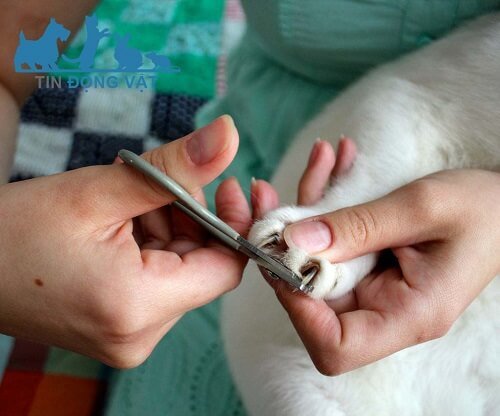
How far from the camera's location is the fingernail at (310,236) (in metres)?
0.37

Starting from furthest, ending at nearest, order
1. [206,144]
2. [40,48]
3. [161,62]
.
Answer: [161,62], [40,48], [206,144]

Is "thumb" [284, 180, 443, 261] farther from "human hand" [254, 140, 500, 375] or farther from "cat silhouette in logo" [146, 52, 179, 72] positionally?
"cat silhouette in logo" [146, 52, 179, 72]

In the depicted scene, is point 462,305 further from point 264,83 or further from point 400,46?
point 264,83

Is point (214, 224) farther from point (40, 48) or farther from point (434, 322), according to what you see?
point (40, 48)

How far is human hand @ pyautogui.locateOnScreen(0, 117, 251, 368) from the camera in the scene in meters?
0.38

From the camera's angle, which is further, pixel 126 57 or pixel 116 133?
pixel 116 133

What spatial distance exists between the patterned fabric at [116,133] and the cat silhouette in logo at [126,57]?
0.03 metres

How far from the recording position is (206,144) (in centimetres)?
36

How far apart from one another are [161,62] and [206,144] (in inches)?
22.4

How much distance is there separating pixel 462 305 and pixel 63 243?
0.29 m

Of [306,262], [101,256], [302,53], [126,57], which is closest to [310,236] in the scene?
[306,262]

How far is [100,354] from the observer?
44cm

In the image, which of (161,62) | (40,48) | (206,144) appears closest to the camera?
(206,144)

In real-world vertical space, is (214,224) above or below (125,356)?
above
